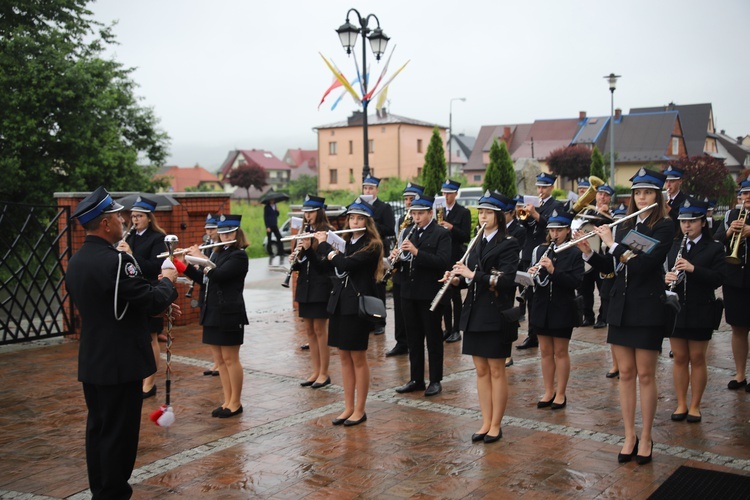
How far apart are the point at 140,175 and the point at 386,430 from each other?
22866 mm

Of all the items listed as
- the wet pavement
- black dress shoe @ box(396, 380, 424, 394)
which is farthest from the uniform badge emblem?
black dress shoe @ box(396, 380, 424, 394)

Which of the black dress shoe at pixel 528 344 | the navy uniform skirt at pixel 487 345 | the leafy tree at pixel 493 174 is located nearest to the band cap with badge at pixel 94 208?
the navy uniform skirt at pixel 487 345

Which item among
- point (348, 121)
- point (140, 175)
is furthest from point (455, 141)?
point (140, 175)

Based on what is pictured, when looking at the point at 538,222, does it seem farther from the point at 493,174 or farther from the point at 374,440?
the point at 493,174

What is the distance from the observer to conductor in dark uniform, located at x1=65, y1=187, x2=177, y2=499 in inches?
198

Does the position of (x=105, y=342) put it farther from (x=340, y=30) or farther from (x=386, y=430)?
(x=340, y=30)

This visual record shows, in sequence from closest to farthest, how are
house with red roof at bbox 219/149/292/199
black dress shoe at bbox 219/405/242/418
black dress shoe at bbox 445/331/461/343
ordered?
black dress shoe at bbox 219/405/242/418
black dress shoe at bbox 445/331/461/343
house with red roof at bbox 219/149/292/199

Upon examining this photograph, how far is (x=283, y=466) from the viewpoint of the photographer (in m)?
6.09

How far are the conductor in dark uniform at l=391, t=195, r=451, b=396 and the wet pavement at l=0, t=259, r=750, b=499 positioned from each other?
36 cm

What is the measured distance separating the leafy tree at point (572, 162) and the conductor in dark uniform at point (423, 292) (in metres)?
56.2

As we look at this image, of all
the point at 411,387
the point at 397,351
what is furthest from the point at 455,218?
the point at 411,387

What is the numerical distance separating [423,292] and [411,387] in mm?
1083

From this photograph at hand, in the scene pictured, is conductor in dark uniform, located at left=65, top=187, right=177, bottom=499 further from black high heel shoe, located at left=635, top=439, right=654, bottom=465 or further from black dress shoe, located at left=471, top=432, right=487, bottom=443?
black high heel shoe, located at left=635, top=439, right=654, bottom=465

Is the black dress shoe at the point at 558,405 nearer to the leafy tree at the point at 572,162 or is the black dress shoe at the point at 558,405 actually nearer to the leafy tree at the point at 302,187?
the leafy tree at the point at 572,162
